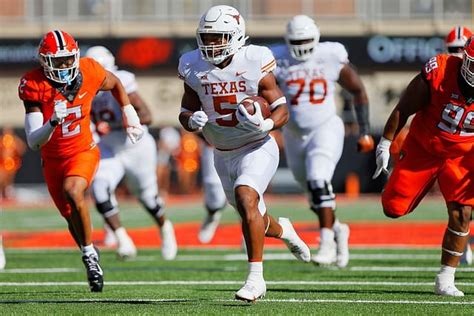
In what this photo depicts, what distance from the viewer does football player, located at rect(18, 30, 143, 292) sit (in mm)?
7293

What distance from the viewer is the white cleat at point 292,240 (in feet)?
24.1

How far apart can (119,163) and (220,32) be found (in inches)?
164

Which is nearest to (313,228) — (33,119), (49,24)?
(33,119)

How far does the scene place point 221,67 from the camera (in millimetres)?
6836

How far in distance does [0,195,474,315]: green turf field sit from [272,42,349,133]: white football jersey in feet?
4.04

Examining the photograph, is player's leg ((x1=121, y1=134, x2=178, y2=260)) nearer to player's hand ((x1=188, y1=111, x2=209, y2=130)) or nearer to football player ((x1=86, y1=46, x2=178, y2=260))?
football player ((x1=86, y1=46, x2=178, y2=260))

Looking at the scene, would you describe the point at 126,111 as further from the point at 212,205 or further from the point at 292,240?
the point at 212,205

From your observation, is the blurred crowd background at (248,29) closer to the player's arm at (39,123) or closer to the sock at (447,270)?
the player's arm at (39,123)

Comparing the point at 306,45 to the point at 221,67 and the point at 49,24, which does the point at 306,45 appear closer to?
the point at 221,67

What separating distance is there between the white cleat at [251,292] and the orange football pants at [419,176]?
1.32 meters

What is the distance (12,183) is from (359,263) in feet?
49.4

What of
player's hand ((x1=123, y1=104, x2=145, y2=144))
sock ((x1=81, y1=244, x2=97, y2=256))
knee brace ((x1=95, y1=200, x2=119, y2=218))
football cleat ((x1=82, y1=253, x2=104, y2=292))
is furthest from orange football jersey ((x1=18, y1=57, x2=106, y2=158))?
knee brace ((x1=95, y1=200, x2=119, y2=218))

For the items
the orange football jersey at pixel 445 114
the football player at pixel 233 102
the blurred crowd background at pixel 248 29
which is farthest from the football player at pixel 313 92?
the blurred crowd background at pixel 248 29

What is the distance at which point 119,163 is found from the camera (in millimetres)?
10625
